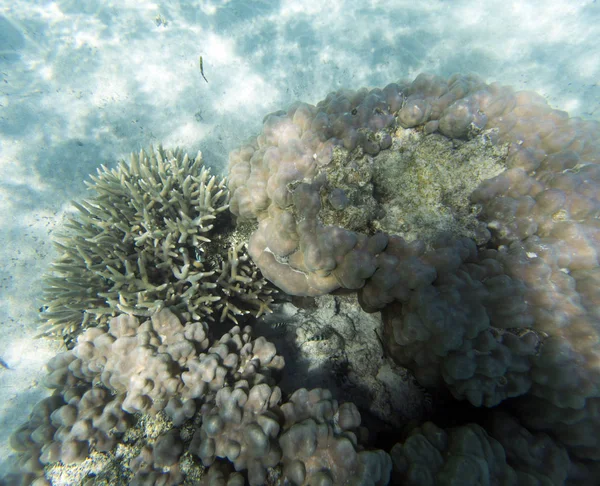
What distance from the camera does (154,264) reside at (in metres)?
3.43

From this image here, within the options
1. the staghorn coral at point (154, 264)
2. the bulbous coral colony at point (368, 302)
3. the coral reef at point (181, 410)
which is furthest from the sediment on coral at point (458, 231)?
the coral reef at point (181, 410)

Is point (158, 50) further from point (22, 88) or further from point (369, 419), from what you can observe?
point (369, 419)

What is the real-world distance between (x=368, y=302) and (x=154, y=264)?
2620 millimetres

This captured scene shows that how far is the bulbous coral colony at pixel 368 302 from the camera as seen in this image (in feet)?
7.47

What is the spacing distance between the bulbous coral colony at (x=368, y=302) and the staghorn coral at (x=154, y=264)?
32mm

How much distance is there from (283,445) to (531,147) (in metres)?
3.89

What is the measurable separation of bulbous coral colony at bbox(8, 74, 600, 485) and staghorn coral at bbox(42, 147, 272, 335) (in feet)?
0.10

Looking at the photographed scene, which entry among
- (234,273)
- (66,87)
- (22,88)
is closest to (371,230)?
(234,273)

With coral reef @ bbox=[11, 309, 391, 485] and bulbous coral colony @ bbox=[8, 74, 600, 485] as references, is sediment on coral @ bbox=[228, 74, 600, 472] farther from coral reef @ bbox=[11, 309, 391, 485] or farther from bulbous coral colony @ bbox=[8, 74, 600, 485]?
coral reef @ bbox=[11, 309, 391, 485]

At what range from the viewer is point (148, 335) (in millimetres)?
2729

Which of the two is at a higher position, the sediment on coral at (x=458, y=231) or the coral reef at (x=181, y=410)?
the sediment on coral at (x=458, y=231)

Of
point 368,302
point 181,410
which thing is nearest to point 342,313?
point 368,302

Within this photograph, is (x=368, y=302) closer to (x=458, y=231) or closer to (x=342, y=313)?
(x=342, y=313)

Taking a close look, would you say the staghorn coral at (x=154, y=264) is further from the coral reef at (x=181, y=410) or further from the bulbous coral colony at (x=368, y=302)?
the coral reef at (x=181, y=410)
